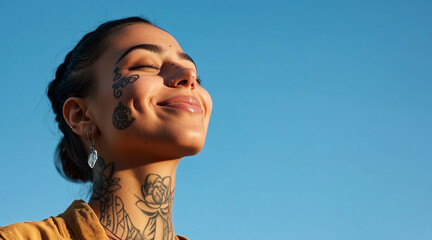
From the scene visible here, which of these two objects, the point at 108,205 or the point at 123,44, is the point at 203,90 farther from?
the point at 108,205

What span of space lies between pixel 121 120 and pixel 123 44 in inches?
30.0

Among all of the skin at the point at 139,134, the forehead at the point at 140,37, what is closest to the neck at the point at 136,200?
the skin at the point at 139,134

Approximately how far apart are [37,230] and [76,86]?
→ 54.6 inches

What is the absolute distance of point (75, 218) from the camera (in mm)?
Answer: 3889

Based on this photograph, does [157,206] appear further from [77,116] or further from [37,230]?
[77,116]

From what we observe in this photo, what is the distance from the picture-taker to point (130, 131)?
4035 mm

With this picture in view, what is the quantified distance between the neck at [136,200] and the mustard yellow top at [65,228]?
16cm

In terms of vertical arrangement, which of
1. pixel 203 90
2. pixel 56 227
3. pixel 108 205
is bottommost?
pixel 56 227

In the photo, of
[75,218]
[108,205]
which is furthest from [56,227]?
[108,205]

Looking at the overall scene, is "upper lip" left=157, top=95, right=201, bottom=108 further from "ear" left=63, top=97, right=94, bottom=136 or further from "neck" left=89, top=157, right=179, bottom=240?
"ear" left=63, top=97, right=94, bottom=136

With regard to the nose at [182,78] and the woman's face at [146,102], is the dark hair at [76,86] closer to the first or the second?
the woman's face at [146,102]

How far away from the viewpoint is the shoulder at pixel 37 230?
3589 mm

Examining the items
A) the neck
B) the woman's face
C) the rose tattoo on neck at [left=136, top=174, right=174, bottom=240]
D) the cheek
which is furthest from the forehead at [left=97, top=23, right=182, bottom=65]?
the rose tattoo on neck at [left=136, top=174, right=174, bottom=240]

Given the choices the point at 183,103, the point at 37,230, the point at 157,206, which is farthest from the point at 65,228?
the point at 183,103
